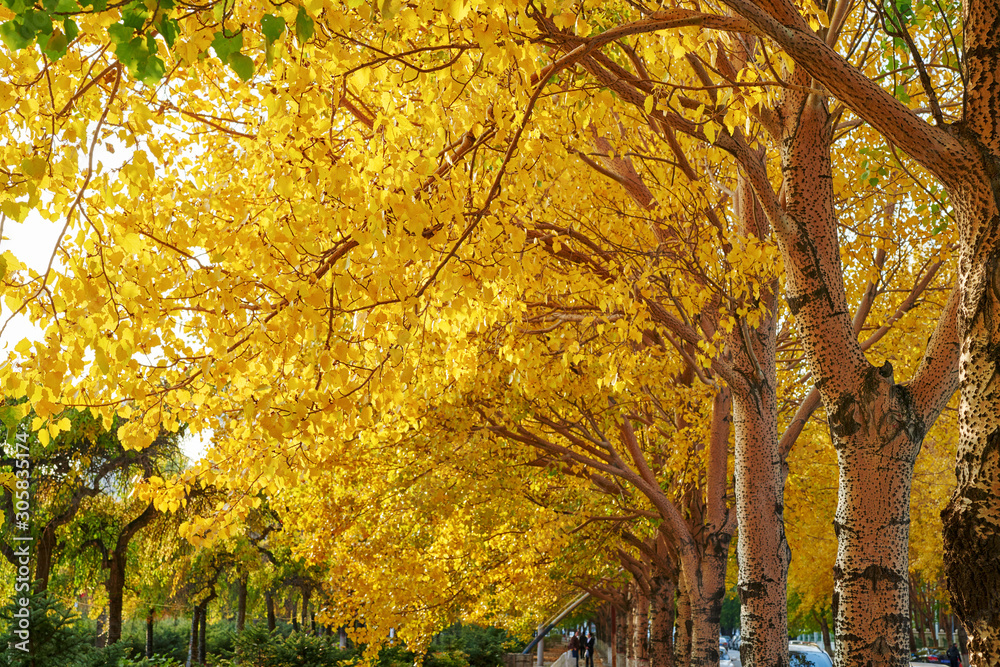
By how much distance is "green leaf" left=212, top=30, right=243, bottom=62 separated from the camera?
8.61 ft

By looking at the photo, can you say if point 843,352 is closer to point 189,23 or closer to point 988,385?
point 988,385

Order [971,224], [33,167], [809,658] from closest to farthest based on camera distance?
[33,167], [971,224], [809,658]

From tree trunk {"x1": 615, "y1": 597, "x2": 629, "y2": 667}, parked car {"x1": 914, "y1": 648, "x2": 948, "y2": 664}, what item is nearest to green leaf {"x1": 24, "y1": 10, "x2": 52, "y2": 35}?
→ tree trunk {"x1": 615, "y1": 597, "x2": 629, "y2": 667}

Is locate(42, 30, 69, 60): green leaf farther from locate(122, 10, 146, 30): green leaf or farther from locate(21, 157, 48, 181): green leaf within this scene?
locate(21, 157, 48, 181): green leaf

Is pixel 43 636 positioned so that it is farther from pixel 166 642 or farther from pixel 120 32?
pixel 166 642

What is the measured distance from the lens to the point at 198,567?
25.0m

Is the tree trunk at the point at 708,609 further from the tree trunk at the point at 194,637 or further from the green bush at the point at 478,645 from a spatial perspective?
the green bush at the point at 478,645

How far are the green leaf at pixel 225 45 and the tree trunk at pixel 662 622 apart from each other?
46.9ft

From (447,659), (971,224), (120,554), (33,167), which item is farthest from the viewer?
(447,659)

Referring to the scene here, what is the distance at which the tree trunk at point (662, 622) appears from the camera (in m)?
15.2

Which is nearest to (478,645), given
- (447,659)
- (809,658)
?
(447,659)
